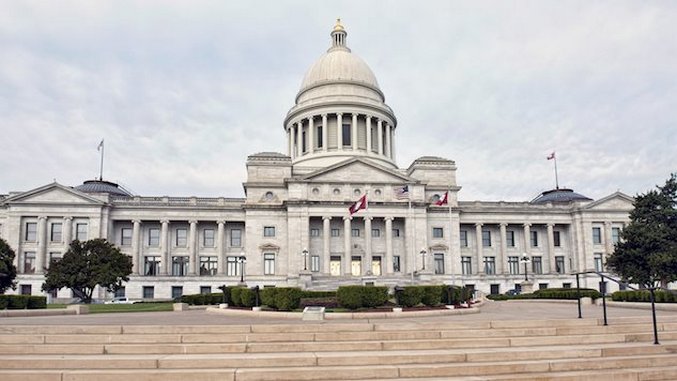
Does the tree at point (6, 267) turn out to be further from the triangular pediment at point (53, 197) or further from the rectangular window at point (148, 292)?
the rectangular window at point (148, 292)

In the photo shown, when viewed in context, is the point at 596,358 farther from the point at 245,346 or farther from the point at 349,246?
the point at 349,246

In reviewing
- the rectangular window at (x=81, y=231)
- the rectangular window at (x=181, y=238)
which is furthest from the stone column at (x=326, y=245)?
the rectangular window at (x=81, y=231)

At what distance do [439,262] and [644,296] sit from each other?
125 ft

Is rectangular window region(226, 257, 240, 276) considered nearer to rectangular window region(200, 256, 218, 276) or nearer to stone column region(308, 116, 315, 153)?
rectangular window region(200, 256, 218, 276)

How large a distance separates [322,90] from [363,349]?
72777 mm

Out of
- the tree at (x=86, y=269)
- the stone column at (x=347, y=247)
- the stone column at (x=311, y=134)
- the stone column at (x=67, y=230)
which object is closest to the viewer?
the tree at (x=86, y=269)

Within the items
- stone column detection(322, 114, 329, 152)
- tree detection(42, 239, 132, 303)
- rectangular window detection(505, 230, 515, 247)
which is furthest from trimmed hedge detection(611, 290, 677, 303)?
Answer: stone column detection(322, 114, 329, 152)

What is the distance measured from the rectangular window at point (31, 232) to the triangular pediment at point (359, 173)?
33.6 metres

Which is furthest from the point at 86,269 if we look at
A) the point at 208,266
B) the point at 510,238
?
the point at 510,238

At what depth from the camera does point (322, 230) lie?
68.2 meters

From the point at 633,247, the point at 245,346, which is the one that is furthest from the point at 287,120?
the point at 245,346

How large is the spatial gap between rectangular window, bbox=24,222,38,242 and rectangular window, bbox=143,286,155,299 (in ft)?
45.6

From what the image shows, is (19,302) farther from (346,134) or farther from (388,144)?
(388,144)

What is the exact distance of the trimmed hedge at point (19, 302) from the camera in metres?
33.5
